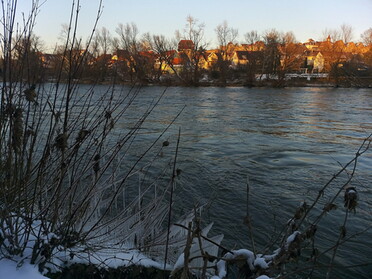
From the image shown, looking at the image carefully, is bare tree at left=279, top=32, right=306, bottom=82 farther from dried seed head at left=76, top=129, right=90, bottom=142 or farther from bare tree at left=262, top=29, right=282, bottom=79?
dried seed head at left=76, top=129, right=90, bottom=142

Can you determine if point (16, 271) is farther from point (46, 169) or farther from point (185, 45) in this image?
point (185, 45)

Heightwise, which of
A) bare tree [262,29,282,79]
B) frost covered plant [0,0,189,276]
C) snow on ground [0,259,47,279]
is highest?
bare tree [262,29,282,79]

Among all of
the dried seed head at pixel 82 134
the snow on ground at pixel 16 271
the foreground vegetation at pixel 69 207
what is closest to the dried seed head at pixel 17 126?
the foreground vegetation at pixel 69 207

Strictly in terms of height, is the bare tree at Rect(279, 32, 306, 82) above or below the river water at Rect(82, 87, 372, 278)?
above

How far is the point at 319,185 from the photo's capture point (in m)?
6.78

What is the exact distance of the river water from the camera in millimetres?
4934

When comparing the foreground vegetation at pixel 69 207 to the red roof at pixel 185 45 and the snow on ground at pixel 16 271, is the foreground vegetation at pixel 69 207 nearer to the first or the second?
the snow on ground at pixel 16 271

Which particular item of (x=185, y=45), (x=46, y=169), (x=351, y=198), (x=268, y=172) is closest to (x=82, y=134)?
(x=46, y=169)

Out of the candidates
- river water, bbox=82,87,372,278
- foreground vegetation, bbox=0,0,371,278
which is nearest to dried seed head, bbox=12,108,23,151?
foreground vegetation, bbox=0,0,371,278

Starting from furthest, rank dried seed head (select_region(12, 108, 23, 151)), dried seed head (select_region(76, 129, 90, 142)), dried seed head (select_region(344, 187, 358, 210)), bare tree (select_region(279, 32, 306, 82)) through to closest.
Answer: bare tree (select_region(279, 32, 306, 82)), dried seed head (select_region(12, 108, 23, 151)), dried seed head (select_region(76, 129, 90, 142)), dried seed head (select_region(344, 187, 358, 210))

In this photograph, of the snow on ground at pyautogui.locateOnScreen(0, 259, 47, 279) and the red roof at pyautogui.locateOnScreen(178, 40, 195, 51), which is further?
the red roof at pyautogui.locateOnScreen(178, 40, 195, 51)

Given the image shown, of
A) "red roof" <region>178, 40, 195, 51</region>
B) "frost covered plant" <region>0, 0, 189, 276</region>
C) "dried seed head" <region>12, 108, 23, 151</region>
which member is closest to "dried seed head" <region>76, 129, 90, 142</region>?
"frost covered plant" <region>0, 0, 189, 276</region>

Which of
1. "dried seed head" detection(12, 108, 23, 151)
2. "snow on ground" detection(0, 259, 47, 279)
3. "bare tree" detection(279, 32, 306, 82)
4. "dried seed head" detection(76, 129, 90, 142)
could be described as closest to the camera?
"snow on ground" detection(0, 259, 47, 279)

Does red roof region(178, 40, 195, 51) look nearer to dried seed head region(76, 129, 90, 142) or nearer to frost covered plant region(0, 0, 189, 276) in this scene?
frost covered plant region(0, 0, 189, 276)
